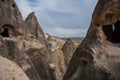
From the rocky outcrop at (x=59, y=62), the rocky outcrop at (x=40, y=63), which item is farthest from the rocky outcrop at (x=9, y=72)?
the rocky outcrop at (x=59, y=62)

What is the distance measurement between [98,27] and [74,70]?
245 centimetres

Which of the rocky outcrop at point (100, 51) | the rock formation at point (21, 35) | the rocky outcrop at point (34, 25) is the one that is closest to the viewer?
the rocky outcrop at point (100, 51)

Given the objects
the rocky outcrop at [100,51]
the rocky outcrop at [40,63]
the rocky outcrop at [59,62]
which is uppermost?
the rocky outcrop at [100,51]

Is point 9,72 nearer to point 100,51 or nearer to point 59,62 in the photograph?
point 100,51

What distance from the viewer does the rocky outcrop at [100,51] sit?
15562 millimetres

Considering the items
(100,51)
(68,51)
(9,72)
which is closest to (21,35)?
(100,51)

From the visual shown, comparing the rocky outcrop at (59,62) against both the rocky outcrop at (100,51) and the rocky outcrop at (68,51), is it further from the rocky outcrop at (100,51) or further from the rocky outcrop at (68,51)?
the rocky outcrop at (100,51)

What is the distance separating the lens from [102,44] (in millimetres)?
16938

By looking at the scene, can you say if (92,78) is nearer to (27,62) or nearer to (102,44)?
(102,44)

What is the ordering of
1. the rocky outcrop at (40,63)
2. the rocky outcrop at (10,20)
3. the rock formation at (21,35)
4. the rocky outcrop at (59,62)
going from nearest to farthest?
the rocky outcrop at (40,63), the rock formation at (21,35), the rocky outcrop at (10,20), the rocky outcrop at (59,62)

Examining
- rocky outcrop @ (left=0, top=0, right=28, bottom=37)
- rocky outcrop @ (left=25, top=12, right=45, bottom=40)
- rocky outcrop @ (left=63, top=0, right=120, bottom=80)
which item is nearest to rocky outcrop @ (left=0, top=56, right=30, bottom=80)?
rocky outcrop @ (left=63, top=0, right=120, bottom=80)

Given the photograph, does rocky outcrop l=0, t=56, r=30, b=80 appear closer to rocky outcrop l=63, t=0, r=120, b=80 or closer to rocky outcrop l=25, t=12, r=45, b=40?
rocky outcrop l=63, t=0, r=120, b=80

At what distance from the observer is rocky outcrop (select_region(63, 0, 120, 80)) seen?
15.6 m

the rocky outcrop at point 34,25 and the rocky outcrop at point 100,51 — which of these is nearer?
the rocky outcrop at point 100,51
